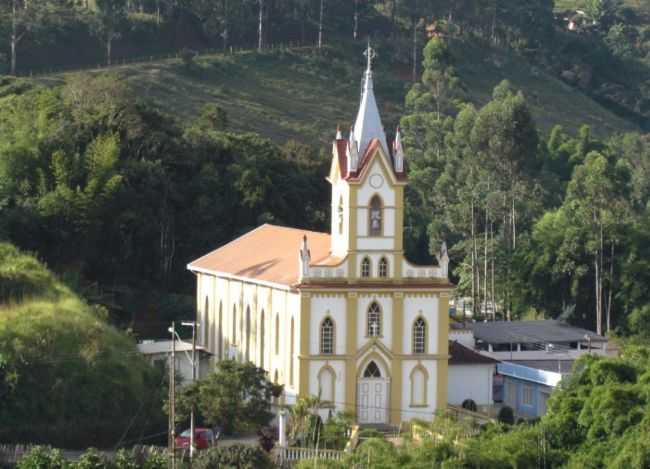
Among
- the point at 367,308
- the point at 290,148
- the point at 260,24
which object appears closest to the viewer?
the point at 367,308

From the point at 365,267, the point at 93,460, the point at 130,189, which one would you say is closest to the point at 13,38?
the point at 130,189

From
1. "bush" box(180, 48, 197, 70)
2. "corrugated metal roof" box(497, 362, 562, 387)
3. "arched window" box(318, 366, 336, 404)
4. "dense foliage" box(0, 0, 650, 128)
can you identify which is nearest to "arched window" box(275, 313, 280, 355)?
"arched window" box(318, 366, 336, 404)

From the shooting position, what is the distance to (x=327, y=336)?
58.0m

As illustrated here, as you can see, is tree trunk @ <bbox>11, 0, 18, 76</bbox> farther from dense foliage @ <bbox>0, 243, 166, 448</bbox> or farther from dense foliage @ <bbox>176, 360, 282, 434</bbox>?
dense foliage @ <bbox>176, 360, 282, 434</bbox>

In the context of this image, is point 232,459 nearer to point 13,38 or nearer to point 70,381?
point 70,381

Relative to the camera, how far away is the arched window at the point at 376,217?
58.7m

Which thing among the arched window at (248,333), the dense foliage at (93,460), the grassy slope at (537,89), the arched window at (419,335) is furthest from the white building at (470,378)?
the grassy slope at (537,89)

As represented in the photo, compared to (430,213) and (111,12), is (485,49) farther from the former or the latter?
(430,213)

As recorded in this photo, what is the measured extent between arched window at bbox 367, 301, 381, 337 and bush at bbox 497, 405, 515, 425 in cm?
434

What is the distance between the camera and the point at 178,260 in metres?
77.7

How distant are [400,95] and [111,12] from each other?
17.0 m

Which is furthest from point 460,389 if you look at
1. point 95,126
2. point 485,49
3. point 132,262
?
point 485,49

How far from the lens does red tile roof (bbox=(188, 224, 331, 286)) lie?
60.2 m

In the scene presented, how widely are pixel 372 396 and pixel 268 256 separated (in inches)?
292
